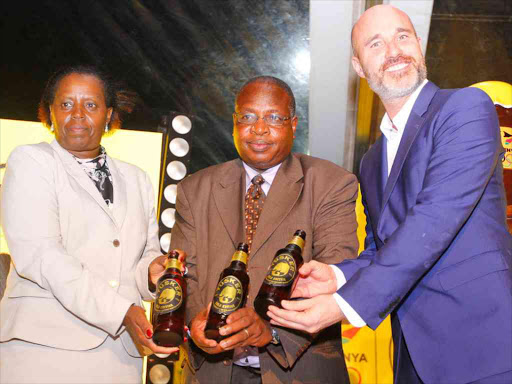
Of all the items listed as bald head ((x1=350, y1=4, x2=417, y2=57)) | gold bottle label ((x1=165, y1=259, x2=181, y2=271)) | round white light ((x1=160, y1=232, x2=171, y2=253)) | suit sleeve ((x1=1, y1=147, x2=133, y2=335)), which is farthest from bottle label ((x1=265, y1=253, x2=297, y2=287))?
round white light ((x1=160, y1=232, x2=171, y2=253))

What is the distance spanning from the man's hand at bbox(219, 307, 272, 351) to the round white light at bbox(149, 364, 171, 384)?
193 centimetres

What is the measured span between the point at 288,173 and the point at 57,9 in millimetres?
3182

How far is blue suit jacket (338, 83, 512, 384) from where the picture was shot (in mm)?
1578

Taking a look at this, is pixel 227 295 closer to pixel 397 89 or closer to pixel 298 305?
pixel 298 305

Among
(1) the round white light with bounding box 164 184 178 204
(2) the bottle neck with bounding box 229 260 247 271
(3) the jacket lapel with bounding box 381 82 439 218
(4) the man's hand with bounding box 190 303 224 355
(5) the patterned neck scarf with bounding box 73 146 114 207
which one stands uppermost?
(3) the jacket lapel with bounding box 381 82 439 218

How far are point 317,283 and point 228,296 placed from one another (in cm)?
39

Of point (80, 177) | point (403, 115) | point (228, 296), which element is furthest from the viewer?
point (80, 177)

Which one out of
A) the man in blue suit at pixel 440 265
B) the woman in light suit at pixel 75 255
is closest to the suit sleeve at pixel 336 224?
the man in blue suit at pixel 440 265

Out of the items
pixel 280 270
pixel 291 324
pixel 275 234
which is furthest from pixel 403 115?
pixel 291 324

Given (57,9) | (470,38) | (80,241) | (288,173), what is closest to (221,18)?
(57,9)

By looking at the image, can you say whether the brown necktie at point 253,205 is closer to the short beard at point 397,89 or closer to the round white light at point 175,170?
the short beard at point 397,89

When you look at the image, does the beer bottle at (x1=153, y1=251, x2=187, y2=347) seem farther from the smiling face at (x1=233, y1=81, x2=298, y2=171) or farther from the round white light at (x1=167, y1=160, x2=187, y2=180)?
the round white light at (x1=167, y1=160, x2=187, y2=180)

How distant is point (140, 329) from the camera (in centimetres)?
201

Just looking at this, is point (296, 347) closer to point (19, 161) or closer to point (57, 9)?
point (19, 161)
